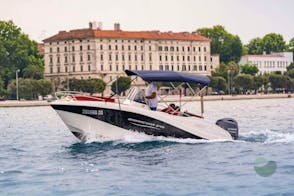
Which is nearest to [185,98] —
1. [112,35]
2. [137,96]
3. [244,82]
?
[244,82]

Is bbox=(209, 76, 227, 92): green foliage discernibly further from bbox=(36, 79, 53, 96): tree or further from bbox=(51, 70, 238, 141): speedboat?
bbox=(51, 70, 238, 141): speedboat

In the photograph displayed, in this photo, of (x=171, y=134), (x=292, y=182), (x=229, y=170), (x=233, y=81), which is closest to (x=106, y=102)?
(x=171, y=134)

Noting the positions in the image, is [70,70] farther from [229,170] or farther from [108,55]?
[229,170]

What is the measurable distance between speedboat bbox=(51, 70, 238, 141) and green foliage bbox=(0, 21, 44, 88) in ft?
438

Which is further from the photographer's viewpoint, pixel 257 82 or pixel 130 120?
pixel 257 82

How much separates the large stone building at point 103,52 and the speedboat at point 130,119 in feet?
480

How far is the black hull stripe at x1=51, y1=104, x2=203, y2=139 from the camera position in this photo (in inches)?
1147

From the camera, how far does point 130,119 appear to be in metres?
29.1

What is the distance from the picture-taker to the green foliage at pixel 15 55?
538ft

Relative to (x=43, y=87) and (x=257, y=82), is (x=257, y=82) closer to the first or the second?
(x=257, y=82)

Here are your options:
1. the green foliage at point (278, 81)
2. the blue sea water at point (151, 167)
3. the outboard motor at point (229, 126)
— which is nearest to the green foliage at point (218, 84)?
the green foliage at point (278, 81)

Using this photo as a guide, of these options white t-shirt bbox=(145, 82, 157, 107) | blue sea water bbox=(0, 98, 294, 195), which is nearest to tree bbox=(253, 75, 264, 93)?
blue sea water bbox=(0, 98, 294, 195)

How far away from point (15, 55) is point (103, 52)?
23.1 meters

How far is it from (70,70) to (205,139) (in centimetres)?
15545
